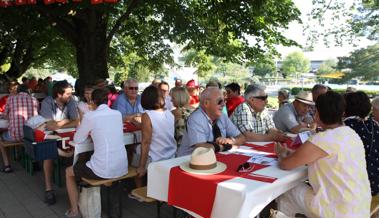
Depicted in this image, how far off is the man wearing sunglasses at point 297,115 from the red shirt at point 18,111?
13.2 feet

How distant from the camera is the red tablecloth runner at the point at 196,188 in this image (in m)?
2.49

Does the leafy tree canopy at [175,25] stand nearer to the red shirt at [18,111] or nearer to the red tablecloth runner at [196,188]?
the red shirt at [18,111]

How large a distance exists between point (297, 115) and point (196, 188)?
329 cm

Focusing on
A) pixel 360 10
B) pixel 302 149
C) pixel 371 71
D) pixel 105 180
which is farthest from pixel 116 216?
pixel 371 71

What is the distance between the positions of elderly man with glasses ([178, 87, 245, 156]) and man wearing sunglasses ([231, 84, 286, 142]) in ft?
1.44

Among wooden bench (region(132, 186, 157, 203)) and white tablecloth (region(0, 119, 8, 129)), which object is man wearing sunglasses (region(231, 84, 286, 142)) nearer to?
wooden bench (region(132, 186, 157, 203))

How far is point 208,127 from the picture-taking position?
3.72 metres

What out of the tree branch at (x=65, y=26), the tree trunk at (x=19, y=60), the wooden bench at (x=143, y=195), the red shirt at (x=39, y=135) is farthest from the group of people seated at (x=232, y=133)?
the tree trunk at (x=19, y=60)

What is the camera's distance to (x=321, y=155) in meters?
2.53

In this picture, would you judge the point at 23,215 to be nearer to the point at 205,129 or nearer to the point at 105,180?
the point at 105,180

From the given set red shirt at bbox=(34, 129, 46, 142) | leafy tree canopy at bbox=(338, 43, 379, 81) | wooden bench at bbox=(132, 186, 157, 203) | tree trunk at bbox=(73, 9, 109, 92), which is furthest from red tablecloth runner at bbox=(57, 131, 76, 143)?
leafy tree canopy at bbox=(338, 43, 379, 81)

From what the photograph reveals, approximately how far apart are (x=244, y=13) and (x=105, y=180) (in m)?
7.95

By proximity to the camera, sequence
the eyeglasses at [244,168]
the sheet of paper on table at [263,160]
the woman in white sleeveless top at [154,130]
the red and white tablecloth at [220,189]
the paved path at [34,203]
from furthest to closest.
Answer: the paved path at [34,203], the woman in white sleeveless top at [154,130], the sheet of paper on table at [263,160], the eyeglasses at [244,168], the red and white tablecloth at [220,189]

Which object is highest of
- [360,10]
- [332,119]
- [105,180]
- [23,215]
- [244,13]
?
[360,10]
